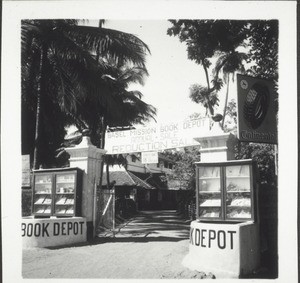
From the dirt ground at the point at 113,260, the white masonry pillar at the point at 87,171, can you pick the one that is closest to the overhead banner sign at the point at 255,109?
the dirt ground at the point at 113,260

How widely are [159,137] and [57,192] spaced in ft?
8.85

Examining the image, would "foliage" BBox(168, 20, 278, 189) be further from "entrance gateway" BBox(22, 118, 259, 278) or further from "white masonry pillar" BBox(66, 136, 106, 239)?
"white masonry pillar" BBox(66, 136, 106, 239)

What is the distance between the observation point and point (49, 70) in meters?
8.78

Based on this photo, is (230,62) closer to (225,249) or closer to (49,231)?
(225,249)

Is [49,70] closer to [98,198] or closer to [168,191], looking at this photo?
[98,198]

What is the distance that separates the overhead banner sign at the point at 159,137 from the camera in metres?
6.81

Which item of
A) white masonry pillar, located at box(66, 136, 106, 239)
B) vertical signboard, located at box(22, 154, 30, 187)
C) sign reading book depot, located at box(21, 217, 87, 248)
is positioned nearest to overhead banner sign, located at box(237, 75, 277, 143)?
white masonry pillar, located at box(66, 136, 106, 239)

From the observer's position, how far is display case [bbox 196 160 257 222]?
6.09 m

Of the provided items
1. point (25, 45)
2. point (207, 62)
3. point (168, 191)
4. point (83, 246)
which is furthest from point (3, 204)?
point (168, 191)

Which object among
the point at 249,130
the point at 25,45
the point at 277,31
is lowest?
the point at 249,130

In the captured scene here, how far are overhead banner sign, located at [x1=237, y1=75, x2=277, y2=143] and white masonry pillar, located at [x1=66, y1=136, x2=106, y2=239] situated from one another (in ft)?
11.9

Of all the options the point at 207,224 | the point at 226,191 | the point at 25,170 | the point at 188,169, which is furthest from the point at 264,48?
the point at 188,169

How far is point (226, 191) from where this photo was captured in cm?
629

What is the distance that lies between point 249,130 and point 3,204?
4168mm
